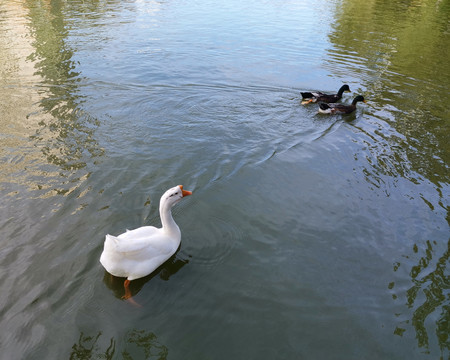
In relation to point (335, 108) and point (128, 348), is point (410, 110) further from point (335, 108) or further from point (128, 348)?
point (128, 348)

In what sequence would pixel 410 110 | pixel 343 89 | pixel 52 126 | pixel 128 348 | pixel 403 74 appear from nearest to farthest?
1. pixel 128 348
2. pixel 52 126
3. pixel 410 110
4. pixel 343 89
5. pixel 403 74

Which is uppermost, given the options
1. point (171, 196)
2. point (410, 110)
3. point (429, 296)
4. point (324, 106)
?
point (171, 196)

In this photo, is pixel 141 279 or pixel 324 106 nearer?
pixel 141 279

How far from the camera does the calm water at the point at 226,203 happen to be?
4758 millimetres

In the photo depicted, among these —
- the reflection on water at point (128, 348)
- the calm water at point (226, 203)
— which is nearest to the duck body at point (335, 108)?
the calm water at point (226, 203)

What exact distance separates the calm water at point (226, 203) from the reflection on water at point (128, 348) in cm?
2

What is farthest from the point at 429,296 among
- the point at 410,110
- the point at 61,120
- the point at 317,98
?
the point at 61,120

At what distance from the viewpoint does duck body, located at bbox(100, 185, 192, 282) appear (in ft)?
16.4

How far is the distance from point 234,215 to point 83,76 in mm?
8886

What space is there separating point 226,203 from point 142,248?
2.39 m

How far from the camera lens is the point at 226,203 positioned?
7.16m

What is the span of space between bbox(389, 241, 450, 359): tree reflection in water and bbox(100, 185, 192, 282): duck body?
3396 mm

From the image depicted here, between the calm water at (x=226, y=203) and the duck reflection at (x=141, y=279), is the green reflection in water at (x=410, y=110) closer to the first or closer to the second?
the calm water at (x=226, y=203)

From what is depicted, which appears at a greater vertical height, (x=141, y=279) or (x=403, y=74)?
(x=403, y=74)
